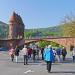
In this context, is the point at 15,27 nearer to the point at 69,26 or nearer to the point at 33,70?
the point at 69,26

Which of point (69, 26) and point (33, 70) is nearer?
point (33, 70)

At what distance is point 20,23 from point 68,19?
61.1m

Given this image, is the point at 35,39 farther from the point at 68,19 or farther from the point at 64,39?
the point at 68,19

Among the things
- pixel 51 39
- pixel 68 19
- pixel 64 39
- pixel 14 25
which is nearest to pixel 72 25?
pixel 68 19

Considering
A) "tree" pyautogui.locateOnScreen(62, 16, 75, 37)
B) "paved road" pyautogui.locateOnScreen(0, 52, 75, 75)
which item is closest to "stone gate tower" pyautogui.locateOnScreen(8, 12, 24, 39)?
"tree" pyautogui.locateOnScreen(62, 16, 75, 37)

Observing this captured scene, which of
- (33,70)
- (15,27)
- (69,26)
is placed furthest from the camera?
(15,27)

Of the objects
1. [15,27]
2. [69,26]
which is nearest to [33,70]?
[69,26]

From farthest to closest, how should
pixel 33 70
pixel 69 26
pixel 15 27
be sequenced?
pixel 15 27 < pixel 69 26 < pixel 33 70

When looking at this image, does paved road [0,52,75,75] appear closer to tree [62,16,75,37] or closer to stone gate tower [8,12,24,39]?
tree [62,16,75,37]

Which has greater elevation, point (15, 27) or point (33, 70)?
point (15, 27)

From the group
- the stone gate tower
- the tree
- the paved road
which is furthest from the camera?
the stone gate tower

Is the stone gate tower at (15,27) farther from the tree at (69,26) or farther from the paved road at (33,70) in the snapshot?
the paved road at (33,70)

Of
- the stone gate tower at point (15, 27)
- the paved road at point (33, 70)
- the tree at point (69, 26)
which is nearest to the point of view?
the paved road at point (33, 70)

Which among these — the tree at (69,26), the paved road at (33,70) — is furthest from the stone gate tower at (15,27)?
the paved road at (33,70)
